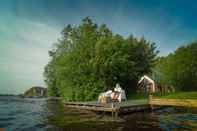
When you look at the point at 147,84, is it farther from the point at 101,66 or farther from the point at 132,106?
the point at 132,106

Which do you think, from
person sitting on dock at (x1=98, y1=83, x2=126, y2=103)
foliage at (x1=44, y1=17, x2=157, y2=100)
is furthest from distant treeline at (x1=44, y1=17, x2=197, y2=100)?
person sitting on dock at (x1=98, y1=83, x2=126, y2=103)

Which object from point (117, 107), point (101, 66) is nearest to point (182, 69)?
point (101, 66)

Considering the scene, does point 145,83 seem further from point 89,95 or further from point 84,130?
point 84,130

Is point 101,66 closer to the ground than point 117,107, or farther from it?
farther from it

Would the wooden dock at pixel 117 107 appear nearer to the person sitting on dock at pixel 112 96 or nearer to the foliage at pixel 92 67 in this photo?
the person sitting on dock at pixel 112 96

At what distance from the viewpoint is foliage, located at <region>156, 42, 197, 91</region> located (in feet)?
134

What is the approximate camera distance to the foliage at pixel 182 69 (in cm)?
4075

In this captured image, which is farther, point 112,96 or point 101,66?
point 101,66

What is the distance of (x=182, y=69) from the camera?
40.6m

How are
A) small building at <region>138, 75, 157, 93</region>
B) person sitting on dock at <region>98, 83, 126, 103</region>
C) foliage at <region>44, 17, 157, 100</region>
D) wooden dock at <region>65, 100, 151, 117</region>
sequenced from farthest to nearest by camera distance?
1. small building at <region>138, 75, 157, 93</region>
2. foliage at <region>44, 17, 157, 100</region>
3. person sitting on dock at <region>98, 83, 126, 103</region>
4. wooden dock at <region>65, 100, 151, 117</region>

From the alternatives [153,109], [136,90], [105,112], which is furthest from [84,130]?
[136,90]

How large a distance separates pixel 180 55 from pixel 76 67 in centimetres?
2280

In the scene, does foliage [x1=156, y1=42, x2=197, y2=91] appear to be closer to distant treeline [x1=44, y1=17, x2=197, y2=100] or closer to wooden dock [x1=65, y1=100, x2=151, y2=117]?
distant treeline [x1=44, y1=17, x2=197, y2=100]

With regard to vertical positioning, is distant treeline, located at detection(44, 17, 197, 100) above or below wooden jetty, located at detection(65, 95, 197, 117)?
above
